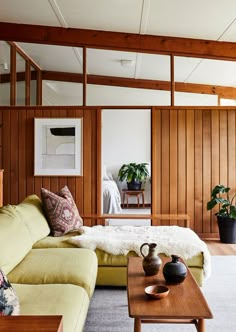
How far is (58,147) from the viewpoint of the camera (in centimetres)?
559

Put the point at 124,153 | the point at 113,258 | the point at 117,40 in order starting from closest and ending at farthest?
1. the point at 113,258
2. the point at 117,40
3. the point at 124,153

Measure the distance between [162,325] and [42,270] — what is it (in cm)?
98

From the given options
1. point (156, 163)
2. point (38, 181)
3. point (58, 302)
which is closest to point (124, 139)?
point (156, 163)

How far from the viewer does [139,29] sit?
502cm

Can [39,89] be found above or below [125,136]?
above

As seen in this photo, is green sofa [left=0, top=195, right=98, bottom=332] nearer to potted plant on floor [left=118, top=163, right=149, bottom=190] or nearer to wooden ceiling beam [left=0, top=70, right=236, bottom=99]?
wooden ceiling beam [left=0, top=70, right=236, bottom=99]

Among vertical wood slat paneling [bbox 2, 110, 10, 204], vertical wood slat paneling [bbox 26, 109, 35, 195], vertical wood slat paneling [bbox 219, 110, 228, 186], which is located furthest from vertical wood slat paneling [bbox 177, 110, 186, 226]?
vertical wood slat paneling [bbox 2, 110, 10, 204]

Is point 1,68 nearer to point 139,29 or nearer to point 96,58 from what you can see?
point 96,58

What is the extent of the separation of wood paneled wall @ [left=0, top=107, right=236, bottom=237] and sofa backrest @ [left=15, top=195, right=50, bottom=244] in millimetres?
1836

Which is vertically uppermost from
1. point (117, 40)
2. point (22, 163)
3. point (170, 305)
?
point (117, 40)

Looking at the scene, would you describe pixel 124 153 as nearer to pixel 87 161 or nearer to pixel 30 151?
pixel 87 161

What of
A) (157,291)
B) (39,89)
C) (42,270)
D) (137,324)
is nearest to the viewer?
(137,324)

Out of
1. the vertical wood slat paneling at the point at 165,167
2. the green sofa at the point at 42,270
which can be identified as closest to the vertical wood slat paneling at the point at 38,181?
the vertical wood slat paneling at the point at 165,167

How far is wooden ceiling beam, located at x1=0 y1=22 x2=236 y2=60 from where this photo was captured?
520 centimetres
